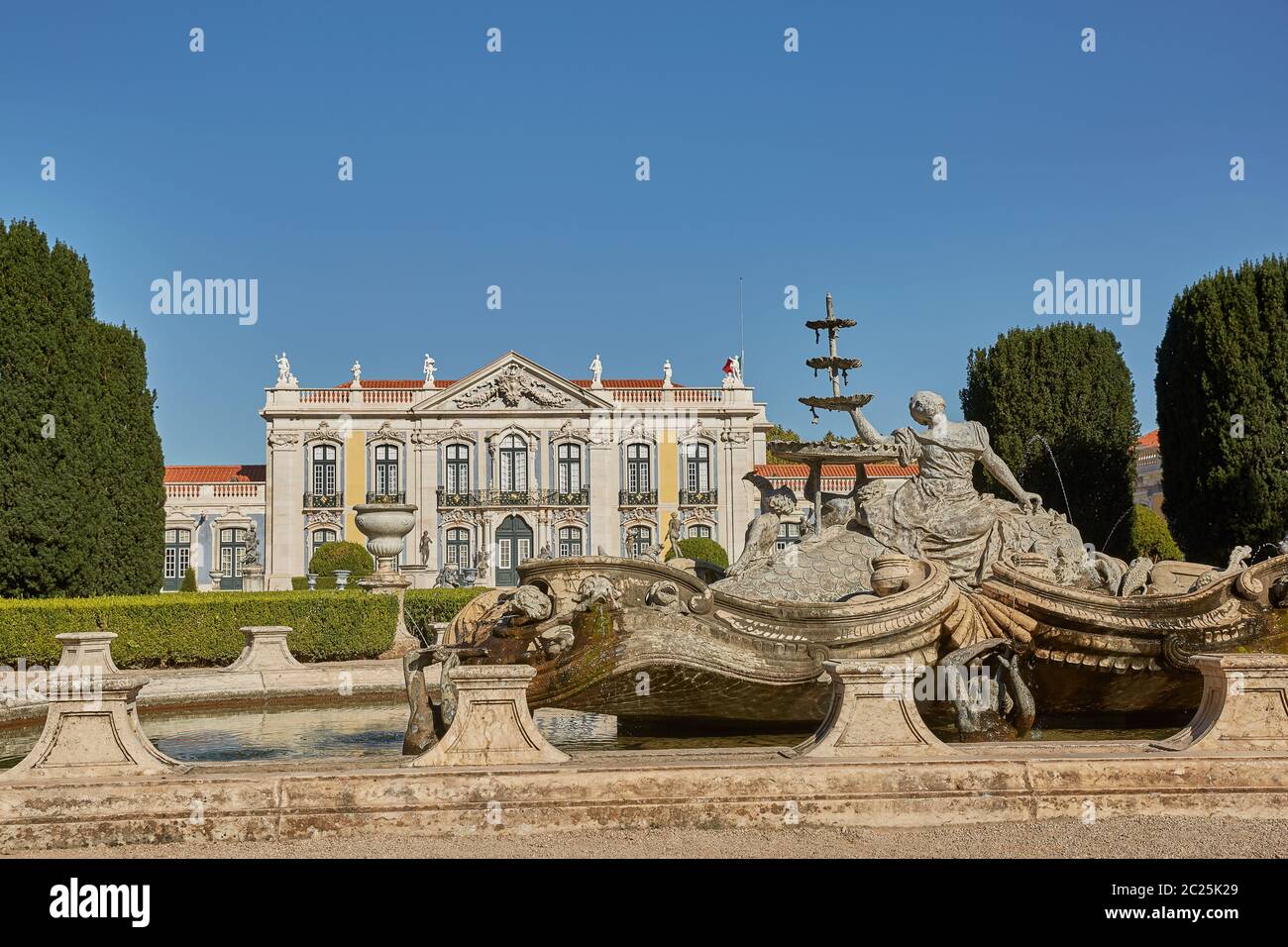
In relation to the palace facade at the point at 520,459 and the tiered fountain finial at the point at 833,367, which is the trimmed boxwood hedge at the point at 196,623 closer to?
the tiered fountain finial at the point at 833,367

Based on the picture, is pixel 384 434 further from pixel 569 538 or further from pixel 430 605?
pixel 430 605

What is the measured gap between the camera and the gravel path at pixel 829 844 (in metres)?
4.51

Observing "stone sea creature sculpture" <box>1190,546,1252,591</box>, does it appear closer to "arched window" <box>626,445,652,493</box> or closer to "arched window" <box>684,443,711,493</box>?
"arched window" <box>684,443,711,493</box>

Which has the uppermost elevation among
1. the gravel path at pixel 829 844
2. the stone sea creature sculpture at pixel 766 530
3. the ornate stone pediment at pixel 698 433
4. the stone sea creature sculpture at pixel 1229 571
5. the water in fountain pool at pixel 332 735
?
the ornate stone pediment at pixel 698 433

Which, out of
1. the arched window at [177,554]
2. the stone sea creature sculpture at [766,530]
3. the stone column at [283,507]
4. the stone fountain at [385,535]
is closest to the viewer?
the stone sea creature sculpture at [766,530]

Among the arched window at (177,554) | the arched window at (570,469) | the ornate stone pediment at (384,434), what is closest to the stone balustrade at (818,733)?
the arched window at (177,554)

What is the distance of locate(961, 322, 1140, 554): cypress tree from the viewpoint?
24.5 metres

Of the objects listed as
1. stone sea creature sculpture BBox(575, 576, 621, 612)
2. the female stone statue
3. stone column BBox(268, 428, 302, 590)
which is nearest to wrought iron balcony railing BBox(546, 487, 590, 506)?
stone column BBox(268, 428, 302, 590)

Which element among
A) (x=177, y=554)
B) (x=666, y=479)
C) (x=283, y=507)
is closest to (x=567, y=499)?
(x=666, y=479)

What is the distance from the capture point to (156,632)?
47.7 ft

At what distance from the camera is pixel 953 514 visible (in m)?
8.60

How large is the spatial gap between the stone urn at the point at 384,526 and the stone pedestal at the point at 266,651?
18.1ft
